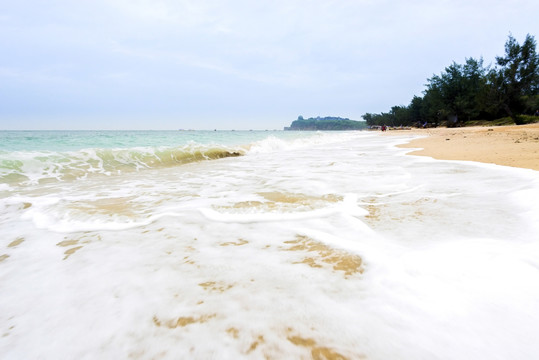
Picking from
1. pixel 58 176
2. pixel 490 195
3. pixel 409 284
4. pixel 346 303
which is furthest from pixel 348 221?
pixel 58 176

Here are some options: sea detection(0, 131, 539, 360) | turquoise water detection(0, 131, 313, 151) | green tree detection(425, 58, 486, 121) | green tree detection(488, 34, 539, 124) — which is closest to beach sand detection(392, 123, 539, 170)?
sea detection(0, 131, 539, 360)

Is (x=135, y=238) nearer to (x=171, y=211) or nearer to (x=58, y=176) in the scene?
(x=171, y=211)

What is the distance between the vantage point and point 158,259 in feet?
5.39

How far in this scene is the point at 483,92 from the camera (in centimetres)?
2733

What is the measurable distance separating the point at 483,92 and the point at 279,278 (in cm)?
3544

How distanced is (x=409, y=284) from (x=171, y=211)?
2188mm

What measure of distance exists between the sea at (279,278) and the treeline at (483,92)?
104ft

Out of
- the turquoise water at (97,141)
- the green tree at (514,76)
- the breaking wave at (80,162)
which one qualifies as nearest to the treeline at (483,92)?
the green tree at (514,76)

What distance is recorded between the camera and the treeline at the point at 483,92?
24.8 meters

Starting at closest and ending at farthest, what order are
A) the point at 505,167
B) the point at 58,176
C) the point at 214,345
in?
the point at 214,345, the point at 505,167, the point at 58,176

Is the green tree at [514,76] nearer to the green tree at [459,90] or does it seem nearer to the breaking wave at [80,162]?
the green tree at [459,90]

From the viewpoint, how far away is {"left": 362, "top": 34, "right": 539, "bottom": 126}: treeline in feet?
81.5

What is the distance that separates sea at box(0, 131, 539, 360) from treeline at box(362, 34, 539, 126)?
31.8m

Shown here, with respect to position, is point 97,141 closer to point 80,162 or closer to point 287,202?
point 80,162
